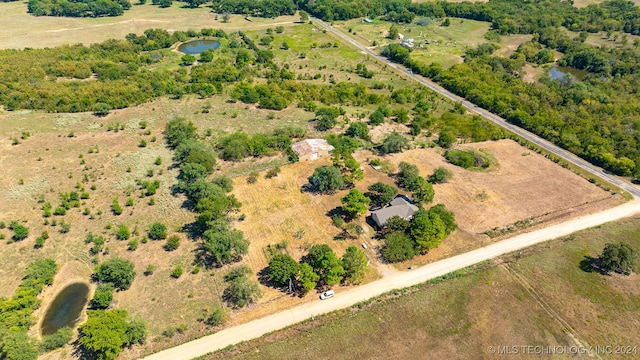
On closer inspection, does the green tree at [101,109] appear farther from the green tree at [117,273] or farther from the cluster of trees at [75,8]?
the cluster of trees at [75,8]

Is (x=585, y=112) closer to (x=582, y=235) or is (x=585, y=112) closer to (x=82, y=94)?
(x=582, y=235)

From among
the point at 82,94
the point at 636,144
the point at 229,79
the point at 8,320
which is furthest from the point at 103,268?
the point at 636,144

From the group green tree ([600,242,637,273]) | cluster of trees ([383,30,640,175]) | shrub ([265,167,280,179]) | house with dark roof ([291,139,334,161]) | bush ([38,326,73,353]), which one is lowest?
bush ([38,326,73,353])

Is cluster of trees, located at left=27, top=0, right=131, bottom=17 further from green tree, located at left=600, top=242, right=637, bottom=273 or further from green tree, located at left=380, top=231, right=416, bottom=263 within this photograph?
green tree, located at left=600, top=242, right=637, bottom=273

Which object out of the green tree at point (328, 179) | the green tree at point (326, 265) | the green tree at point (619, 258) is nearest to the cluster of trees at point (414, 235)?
the green tree at point (326, 265)

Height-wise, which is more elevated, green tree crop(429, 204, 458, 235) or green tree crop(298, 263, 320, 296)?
green tree crop(429, 204, 458, 235)

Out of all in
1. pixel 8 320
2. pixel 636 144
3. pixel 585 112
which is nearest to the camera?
pixel 8 320

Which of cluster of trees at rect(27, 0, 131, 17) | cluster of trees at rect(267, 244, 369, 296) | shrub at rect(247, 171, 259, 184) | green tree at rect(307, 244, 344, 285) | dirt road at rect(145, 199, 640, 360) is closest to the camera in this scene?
dirt road at rect(145, 199, 640, 360)

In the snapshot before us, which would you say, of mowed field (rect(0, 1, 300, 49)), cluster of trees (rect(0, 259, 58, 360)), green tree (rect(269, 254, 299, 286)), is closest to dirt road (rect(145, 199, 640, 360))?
green tree (rect(269, 254, 299, 286))
